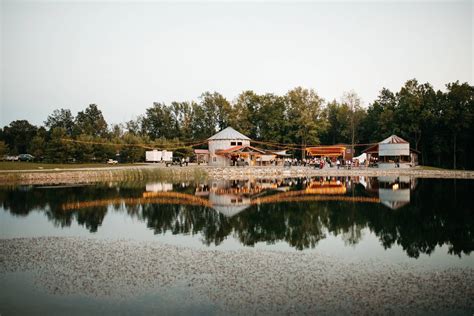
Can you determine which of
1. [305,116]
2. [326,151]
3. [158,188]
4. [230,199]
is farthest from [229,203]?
[305,116]

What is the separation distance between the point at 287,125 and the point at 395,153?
59.6ft

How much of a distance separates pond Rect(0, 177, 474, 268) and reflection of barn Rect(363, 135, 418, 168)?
19.7 m

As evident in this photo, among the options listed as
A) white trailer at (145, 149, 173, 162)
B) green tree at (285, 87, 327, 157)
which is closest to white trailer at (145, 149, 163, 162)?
white trailer at (145, 149, 173, 162)

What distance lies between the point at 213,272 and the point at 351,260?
3.93 m

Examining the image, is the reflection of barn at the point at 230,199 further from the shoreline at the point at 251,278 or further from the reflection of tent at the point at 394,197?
the shoreline at the point at 251,278

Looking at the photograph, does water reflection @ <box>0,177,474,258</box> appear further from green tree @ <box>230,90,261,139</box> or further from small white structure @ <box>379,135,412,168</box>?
green tree @ <box>230,90,261,139</box>

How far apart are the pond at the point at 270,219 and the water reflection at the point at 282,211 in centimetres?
4

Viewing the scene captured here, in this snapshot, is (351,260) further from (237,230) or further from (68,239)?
(68,239)

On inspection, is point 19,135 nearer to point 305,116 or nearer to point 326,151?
point 305,116

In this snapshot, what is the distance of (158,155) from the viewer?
185 ft

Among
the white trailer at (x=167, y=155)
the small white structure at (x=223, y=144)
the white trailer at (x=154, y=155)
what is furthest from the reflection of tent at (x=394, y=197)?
the white trailer at (x=154, y=155)

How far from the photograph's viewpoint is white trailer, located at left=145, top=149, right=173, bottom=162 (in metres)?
56.1

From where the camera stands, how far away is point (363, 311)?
24.0ft

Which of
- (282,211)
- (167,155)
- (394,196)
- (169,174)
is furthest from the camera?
(167,155)
